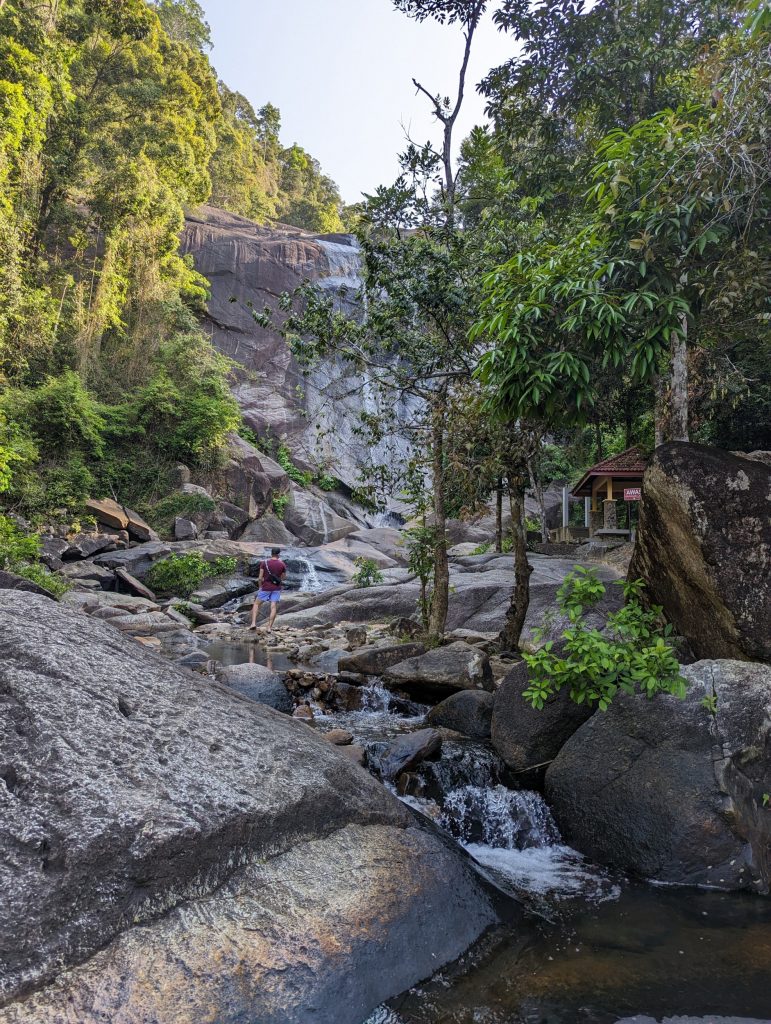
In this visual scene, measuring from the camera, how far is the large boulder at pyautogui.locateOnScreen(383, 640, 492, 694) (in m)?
8.04

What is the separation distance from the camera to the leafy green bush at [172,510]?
2389 centimetres

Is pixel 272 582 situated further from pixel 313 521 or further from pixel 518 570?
pixel 313 521

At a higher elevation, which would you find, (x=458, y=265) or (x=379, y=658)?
(x=458, y=265)

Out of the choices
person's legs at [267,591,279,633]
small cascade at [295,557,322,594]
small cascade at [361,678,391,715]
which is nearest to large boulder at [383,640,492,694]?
small cascade at [361,678,391,715]

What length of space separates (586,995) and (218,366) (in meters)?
26.9

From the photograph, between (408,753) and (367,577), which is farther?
(367,577)

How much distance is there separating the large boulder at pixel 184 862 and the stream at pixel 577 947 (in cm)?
19

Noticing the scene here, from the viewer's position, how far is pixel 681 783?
4.36 meters

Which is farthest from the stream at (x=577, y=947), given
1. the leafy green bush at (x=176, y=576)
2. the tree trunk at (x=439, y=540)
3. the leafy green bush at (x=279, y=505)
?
the leafy green bush at (x=279, y=505)

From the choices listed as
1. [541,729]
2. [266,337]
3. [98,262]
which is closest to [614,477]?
[541,729]

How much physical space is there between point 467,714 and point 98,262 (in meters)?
24.7

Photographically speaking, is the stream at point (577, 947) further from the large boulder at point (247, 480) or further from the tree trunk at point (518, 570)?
the large boulder at point (247, 480)

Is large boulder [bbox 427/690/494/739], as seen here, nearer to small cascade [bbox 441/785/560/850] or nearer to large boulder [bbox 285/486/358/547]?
small cascade [bbox 441/785/560/850]

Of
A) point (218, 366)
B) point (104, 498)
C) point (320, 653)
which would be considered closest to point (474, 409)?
point (320, 653)
